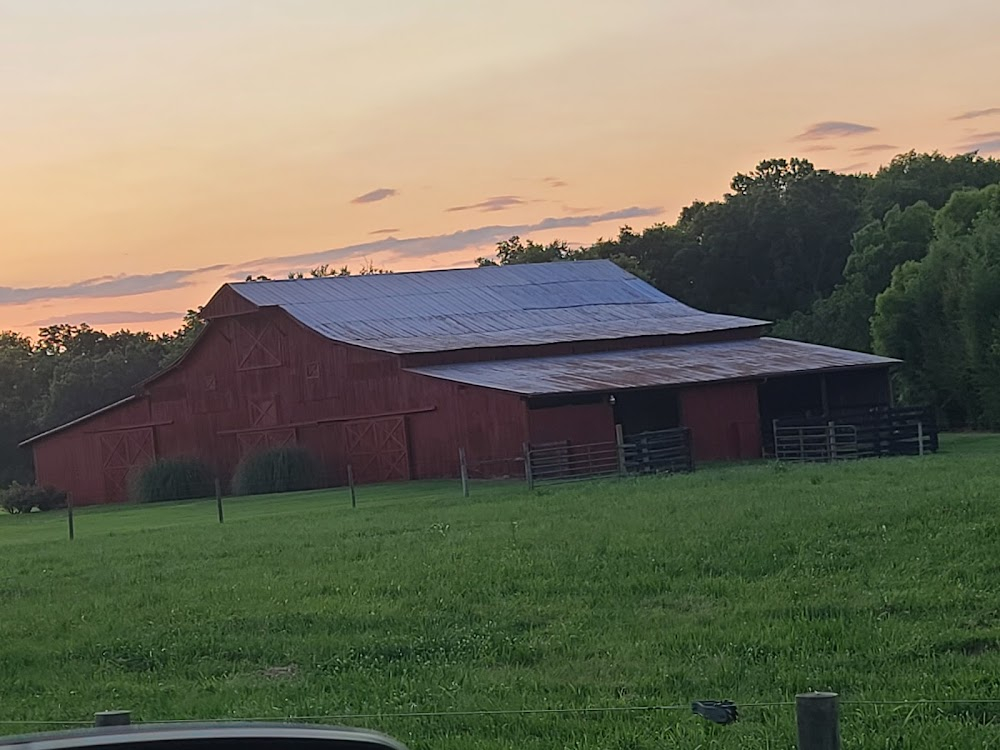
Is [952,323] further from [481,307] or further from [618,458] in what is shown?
[618,458]

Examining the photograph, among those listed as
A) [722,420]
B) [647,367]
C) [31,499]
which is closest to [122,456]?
[31,499]

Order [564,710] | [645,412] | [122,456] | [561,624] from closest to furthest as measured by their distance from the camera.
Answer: [564,710] < [561,624] < [645,412] < [122,456]

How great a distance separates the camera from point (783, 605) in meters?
12.6

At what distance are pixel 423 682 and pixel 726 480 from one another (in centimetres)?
1743

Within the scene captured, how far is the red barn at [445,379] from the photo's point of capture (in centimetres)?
4328

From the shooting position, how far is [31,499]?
53.0 m

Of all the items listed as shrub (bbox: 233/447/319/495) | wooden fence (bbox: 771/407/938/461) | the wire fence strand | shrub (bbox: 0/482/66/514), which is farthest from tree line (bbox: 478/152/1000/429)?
the wire fence strand

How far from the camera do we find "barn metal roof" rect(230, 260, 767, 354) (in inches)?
1971

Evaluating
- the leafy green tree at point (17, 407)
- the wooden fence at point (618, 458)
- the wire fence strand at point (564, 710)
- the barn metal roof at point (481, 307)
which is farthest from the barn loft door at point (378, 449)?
the leafy green tree at point (17, 407)

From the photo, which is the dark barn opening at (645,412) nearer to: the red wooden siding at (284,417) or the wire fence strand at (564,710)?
the red wooden siding at (284,417)

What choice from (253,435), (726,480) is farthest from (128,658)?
(253,435)

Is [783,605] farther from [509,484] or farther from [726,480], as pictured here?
[509,484]

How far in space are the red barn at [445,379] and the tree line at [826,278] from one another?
894cm

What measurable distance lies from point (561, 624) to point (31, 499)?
43764mm
